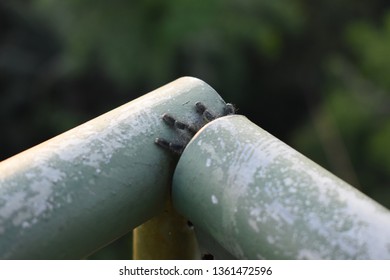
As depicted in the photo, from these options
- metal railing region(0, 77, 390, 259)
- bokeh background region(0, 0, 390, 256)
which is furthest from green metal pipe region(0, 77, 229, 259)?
bokeh background region(0, 0, 390, 256)

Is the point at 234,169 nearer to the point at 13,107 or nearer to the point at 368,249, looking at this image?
the point at 368,249

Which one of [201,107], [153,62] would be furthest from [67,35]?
[201,107]

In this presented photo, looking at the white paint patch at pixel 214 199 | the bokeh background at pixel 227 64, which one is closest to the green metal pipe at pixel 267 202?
the white paint patch at pixel 214 199

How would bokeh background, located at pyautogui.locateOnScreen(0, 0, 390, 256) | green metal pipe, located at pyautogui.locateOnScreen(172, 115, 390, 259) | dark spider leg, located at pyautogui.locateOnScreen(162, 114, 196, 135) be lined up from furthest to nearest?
bokeh background, located at pyautogui.locateOnScreen(0, 0, 390, 256)
dark spider leg, located at pyautogui.locateOnScreen(162, 114, 196, 135)
green metal pipe, located at pyautogui.locateOnScreen(172, 115, 390, 259)

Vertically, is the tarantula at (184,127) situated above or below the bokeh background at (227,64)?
above

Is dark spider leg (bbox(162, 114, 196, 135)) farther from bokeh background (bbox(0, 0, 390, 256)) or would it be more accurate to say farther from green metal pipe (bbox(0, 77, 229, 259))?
bokeh background (bbox(0, 0, 390, 256))

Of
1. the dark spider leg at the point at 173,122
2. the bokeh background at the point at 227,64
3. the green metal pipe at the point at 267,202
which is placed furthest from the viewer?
the bokeh background at the point at 227,64

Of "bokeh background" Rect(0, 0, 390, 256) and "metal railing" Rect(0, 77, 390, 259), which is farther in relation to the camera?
"bokeh background" Rect(0, 0, 390, 256)

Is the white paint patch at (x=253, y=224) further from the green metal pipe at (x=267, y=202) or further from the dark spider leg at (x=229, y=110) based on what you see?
the dark spider leg at (x=229, y=110)
